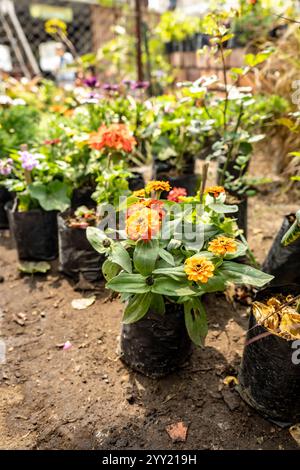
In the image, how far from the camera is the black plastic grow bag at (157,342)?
136cm

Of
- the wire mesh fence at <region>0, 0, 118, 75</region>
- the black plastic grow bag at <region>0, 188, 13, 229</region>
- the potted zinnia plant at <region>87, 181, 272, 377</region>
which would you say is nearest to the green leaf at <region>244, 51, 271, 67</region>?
the potted zinnia plant at <region>87, 181, 272, 377</region>

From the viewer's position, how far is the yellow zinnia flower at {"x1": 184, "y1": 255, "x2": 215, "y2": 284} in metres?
1.07

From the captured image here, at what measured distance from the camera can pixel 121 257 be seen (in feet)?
4.10

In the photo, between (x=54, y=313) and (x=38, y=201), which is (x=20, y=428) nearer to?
(x=54, y=313)

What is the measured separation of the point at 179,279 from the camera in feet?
3.93

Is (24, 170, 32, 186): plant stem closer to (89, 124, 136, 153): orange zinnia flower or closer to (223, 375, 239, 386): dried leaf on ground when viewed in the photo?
(89, 124, 136, 153): orange zinnia flower

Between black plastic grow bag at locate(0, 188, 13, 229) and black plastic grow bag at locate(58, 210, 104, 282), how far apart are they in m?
0.77

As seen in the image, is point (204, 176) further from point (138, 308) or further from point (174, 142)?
point (174, 142)

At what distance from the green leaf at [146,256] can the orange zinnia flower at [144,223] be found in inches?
1.5

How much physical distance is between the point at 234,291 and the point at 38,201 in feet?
3.91

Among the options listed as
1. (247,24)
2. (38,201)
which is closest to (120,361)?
(38,201)

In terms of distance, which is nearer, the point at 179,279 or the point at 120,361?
the point at 179,279

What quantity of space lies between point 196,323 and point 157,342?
189 mm

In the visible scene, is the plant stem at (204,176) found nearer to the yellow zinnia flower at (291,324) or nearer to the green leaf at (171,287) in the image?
the green leaf at (171,287)
